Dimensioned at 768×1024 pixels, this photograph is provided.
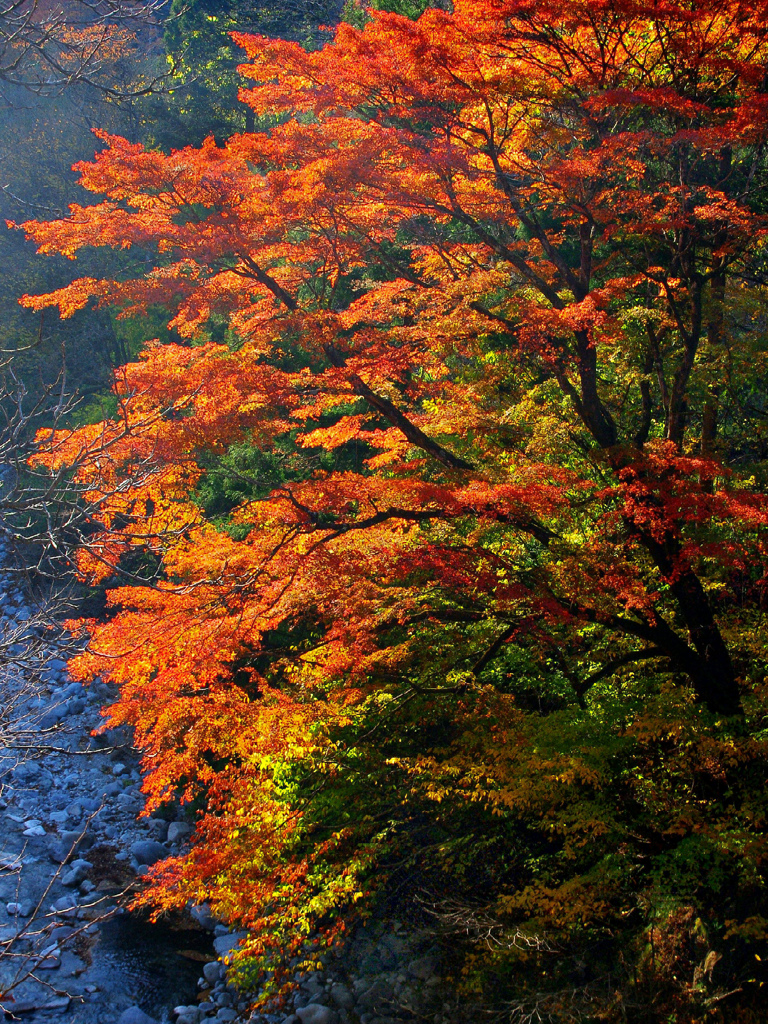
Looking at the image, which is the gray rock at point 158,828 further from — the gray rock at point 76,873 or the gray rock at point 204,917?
the gray rock at point 204,917

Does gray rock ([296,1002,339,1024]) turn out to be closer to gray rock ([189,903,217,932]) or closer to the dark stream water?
the dark stream water

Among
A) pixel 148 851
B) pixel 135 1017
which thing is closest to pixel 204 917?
pixel 148 851

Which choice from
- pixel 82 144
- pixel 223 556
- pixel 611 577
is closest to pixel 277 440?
pixel 223 556

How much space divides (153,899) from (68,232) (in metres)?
6.87

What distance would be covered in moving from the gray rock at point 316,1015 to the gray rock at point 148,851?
373 centimetres

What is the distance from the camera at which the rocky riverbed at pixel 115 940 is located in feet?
22.3

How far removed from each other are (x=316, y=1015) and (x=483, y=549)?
4.77 m

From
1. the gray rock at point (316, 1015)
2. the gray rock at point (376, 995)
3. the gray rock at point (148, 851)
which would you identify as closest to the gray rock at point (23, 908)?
A: the gray rock at point (148, 851)

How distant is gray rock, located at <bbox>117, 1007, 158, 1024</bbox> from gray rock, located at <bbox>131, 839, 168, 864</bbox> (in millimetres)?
2548

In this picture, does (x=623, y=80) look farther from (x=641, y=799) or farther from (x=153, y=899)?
(x=153, y=899)

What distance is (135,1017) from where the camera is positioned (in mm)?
7418

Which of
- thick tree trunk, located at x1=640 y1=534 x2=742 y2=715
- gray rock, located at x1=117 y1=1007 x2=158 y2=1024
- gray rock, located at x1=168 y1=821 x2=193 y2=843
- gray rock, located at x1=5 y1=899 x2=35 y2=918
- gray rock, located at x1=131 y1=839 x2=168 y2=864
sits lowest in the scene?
gray rock, located at x1=168 y1=821 x2=193 y2=843

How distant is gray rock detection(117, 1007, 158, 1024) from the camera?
7371mm

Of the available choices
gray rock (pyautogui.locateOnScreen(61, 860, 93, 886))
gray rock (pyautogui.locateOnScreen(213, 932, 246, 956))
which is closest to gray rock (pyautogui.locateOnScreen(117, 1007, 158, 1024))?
gray rock (pyautogui.locateOnScreen(213, 932, 246, 956))
